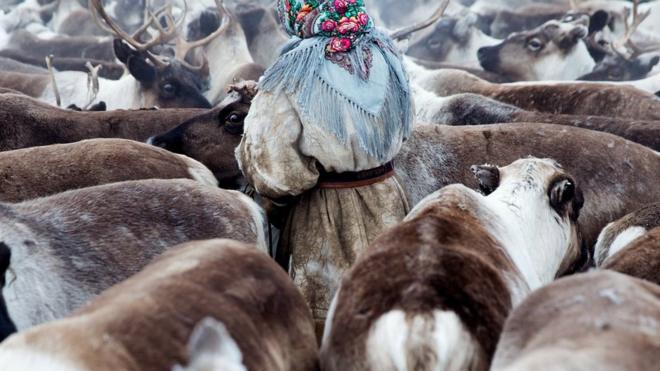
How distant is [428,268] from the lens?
9.79 ft

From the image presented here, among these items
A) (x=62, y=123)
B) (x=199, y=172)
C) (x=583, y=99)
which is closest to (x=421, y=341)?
(x=199, y=172)

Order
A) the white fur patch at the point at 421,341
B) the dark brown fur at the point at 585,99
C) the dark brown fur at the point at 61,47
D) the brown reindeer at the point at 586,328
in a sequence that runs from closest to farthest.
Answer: the brown reindeer at the point at 586,328, the white fur patch at the point at 421,341, the dark brown fur at the point at 585,99, the dark brown fur at the point at 61,47

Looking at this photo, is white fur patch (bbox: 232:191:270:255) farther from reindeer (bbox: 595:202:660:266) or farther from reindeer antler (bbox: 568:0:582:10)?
reindeer antler (bbox: 568:0:582:10)

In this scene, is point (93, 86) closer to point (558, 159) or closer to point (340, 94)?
point (558, 159)

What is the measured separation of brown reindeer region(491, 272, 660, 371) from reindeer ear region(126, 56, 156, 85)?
651 cm

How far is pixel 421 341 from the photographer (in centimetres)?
275

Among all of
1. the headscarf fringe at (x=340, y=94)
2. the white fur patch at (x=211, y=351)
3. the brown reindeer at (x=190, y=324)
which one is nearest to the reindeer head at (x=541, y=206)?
the headscarf fringe at (x=340, y=94)

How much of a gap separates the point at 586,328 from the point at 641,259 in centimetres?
126

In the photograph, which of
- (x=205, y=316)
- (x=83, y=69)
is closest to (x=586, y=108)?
(x=205, y=316)

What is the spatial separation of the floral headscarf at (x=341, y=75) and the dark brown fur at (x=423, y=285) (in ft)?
2.94

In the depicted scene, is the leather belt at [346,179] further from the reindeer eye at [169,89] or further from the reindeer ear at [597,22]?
the reindeer ear at [597,22]

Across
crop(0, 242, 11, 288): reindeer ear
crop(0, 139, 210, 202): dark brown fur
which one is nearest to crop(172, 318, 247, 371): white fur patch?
crop(0, 242, 11, 288): reindeer ear

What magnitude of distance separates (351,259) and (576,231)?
96 cm

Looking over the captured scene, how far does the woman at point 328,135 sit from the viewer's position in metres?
4.14
